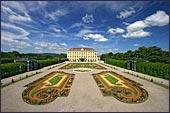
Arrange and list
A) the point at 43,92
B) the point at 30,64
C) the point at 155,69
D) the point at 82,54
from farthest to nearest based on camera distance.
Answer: the point at 82,54 → the point at 30,64 → the point at 155,69 → the point at 43,92

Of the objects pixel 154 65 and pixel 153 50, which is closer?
pixel 154 65

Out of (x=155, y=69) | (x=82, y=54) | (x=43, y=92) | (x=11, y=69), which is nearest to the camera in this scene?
(x=43, y=92)

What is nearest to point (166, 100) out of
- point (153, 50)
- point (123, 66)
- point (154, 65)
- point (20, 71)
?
point (154, 65)

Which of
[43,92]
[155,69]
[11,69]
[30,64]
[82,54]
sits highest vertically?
[82,54]

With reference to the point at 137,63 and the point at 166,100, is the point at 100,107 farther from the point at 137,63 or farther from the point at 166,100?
the point at 137,63

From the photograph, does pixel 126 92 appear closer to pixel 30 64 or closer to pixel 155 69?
pixel 155 69

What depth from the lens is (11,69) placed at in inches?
672

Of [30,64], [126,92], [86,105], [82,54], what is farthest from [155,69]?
[82,54]

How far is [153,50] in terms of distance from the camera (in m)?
39.8

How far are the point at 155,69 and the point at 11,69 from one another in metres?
19.7

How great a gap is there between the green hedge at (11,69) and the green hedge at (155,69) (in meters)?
19.4

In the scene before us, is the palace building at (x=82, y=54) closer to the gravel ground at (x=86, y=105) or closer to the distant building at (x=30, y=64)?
the distant building at (x=30, y=64)

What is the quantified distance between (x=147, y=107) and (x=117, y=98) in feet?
6.08

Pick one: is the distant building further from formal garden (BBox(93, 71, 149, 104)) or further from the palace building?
the palace building
